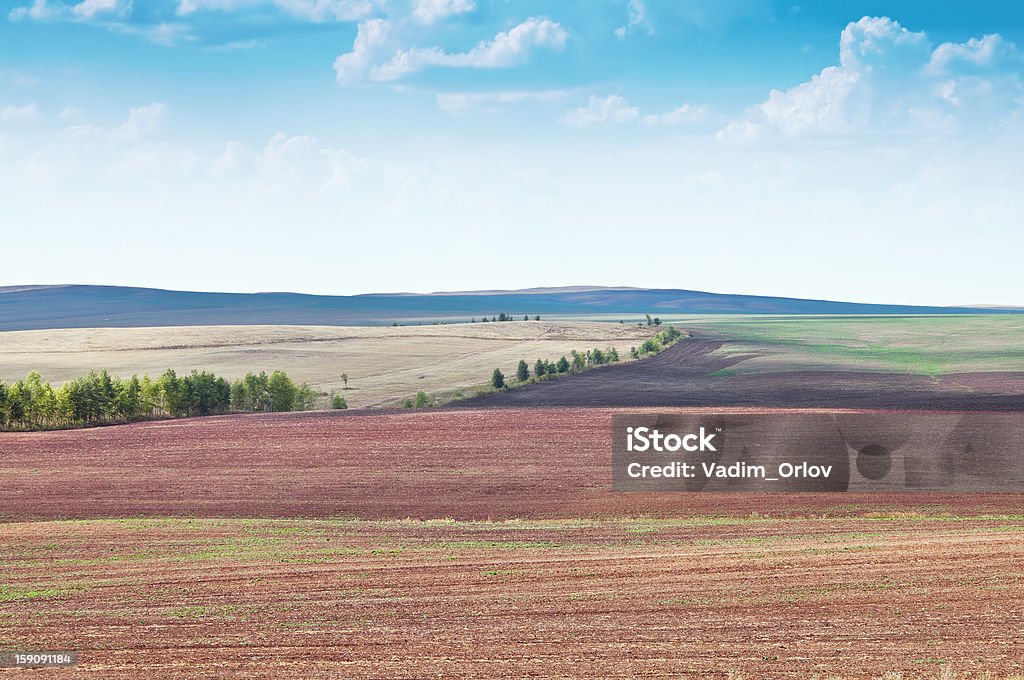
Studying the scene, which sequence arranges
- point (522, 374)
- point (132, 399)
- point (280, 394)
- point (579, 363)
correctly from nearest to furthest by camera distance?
1. point (132, 399)
2. point (280, 394)
3. point (522, 374)
4. point (579, 363)

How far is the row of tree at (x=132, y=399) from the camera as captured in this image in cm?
6206

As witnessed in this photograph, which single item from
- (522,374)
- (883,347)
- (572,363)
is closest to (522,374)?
(522,374)

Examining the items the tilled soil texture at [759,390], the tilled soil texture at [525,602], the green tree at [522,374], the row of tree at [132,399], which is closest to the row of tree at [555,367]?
the green tree at [522,374]

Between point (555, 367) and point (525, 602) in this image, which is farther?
point (555, 367)

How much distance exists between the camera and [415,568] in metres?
22.1

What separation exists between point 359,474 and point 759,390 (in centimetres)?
4538

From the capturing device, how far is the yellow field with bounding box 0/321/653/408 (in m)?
94.1

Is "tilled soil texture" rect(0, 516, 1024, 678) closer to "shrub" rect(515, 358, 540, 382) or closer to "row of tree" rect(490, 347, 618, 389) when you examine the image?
"row of tree" rect(490, 347, 618, 389)

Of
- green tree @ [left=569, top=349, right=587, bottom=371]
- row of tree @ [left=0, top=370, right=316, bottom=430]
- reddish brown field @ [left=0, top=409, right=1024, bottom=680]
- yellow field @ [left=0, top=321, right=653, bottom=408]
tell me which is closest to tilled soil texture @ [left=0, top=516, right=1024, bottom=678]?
reddish brown field @ [left=0, top=409, right=1024, bottom=680]

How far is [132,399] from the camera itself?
65.8 meters

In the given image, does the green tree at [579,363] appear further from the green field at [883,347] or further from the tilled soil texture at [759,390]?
the green field at [883,347]

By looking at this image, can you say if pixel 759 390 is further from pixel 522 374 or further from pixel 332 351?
pixel 332 351

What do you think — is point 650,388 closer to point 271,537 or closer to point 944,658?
point 271,537

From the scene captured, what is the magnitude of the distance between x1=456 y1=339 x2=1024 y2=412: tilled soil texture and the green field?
19.0 ft
